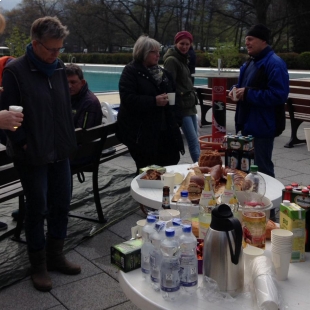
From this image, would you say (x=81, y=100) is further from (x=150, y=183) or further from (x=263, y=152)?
(x=263, y=152)

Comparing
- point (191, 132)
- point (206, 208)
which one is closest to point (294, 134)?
point (191, 132)

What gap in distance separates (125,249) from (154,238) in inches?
7.9

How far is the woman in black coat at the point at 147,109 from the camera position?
4059 millimetres

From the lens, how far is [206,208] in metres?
2.21

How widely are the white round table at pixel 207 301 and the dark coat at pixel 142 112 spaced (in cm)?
228

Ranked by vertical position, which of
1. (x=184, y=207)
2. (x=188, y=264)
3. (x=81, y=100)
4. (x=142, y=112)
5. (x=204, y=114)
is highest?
(x=81, y=100)

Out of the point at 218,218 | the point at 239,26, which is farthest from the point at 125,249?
the point at 239,26

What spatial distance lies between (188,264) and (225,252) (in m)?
0.14

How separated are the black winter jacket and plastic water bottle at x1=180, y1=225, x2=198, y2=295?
1410 mm

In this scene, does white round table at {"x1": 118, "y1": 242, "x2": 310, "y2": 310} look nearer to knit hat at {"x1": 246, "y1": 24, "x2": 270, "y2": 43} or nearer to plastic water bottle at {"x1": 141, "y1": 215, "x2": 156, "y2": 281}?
plastic water bottle at {"x1": 141, "y1": 215, "x2": 156, "y2": 281}

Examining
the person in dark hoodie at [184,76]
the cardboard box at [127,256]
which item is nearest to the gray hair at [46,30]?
the cardboard box at [127,256]

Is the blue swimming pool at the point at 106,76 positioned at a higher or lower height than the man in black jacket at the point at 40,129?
lower

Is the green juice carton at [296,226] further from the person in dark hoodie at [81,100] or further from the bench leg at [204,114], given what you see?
the bench leg at [204,114]

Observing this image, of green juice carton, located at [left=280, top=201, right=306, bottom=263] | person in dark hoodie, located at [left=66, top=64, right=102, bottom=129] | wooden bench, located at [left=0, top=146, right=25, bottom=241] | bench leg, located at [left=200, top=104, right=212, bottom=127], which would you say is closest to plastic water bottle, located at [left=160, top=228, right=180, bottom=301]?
green juice carton, located at [left=280, top=201, right=306, bottom=263]
